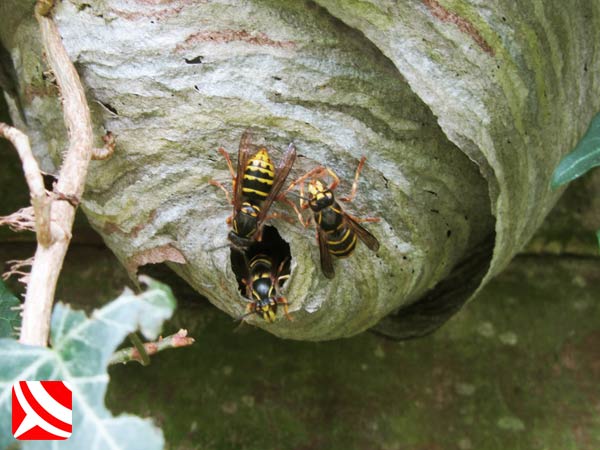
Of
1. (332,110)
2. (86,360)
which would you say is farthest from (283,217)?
(86,360)

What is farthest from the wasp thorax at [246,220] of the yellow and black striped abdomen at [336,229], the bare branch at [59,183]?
the bare branch at [59,183]

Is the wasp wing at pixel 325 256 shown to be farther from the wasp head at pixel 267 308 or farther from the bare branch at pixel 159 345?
the bare branch at pixel 159 345

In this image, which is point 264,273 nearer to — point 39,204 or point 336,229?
point 336,229

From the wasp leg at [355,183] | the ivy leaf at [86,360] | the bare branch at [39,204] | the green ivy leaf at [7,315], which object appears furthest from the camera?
the wasp leg at [355,183]

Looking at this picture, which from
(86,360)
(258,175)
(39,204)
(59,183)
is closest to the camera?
(86,360)

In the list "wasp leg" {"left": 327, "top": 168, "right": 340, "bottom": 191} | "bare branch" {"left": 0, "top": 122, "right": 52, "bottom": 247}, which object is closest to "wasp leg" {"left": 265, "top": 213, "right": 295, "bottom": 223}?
"wasp leg" {"left": 327, "top": 168, "right": 340, "bottom": 191}
